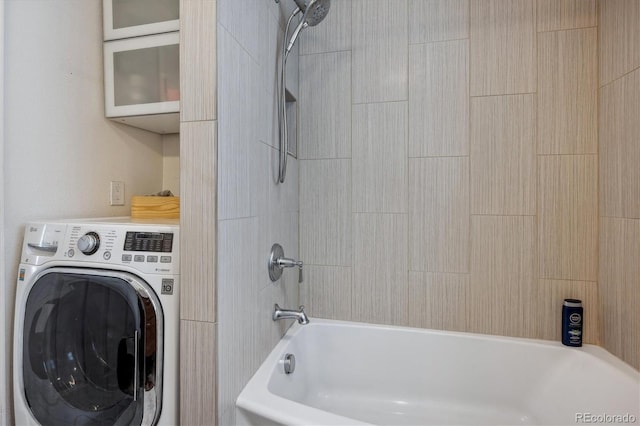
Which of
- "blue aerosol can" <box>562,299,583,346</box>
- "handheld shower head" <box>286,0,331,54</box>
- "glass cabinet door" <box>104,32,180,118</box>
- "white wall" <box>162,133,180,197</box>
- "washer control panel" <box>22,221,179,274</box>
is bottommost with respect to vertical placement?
"blue aerosol can" <box>562,299,583,346</box>

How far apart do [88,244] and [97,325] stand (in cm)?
25

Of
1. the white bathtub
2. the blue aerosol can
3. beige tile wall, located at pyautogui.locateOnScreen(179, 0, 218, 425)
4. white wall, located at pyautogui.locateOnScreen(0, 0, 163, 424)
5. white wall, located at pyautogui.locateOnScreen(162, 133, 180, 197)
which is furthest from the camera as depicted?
white wall, located at pyautogui.locateOnScreen(162, 133, 180, 197)

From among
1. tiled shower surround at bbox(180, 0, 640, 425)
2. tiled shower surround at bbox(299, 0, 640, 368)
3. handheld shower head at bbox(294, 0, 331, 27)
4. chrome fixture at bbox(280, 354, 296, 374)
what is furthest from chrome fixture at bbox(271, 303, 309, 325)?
handheld shower head at bbox(294, 0, 331, 27)

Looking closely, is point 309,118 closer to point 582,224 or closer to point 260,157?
point 260,157

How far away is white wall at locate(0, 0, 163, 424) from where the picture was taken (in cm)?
105

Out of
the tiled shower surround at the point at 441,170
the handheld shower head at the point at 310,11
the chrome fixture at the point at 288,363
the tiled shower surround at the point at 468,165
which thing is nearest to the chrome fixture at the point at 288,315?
the tiled shower surround at the point at 441,170

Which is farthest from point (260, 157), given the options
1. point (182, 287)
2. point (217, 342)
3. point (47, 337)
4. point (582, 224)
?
point (582, 224)

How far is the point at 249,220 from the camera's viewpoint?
1.06 meters

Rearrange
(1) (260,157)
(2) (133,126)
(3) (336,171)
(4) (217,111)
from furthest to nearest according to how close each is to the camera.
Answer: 1. (3) (336,171)
2. (2) (133,126)
3. (1) (260,157)
4. (4) (217,111)

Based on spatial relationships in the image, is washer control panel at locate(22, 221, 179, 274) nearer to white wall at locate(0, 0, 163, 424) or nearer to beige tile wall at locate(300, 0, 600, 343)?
white wall at locate(0, 0, 163, 424)

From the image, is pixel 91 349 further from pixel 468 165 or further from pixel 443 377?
pixel 468 165

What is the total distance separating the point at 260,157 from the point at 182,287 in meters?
0.53

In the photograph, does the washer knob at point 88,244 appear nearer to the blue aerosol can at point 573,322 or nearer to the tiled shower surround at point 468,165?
the tiled shower surround at point 468,165

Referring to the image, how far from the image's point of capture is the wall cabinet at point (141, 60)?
1.26 m
